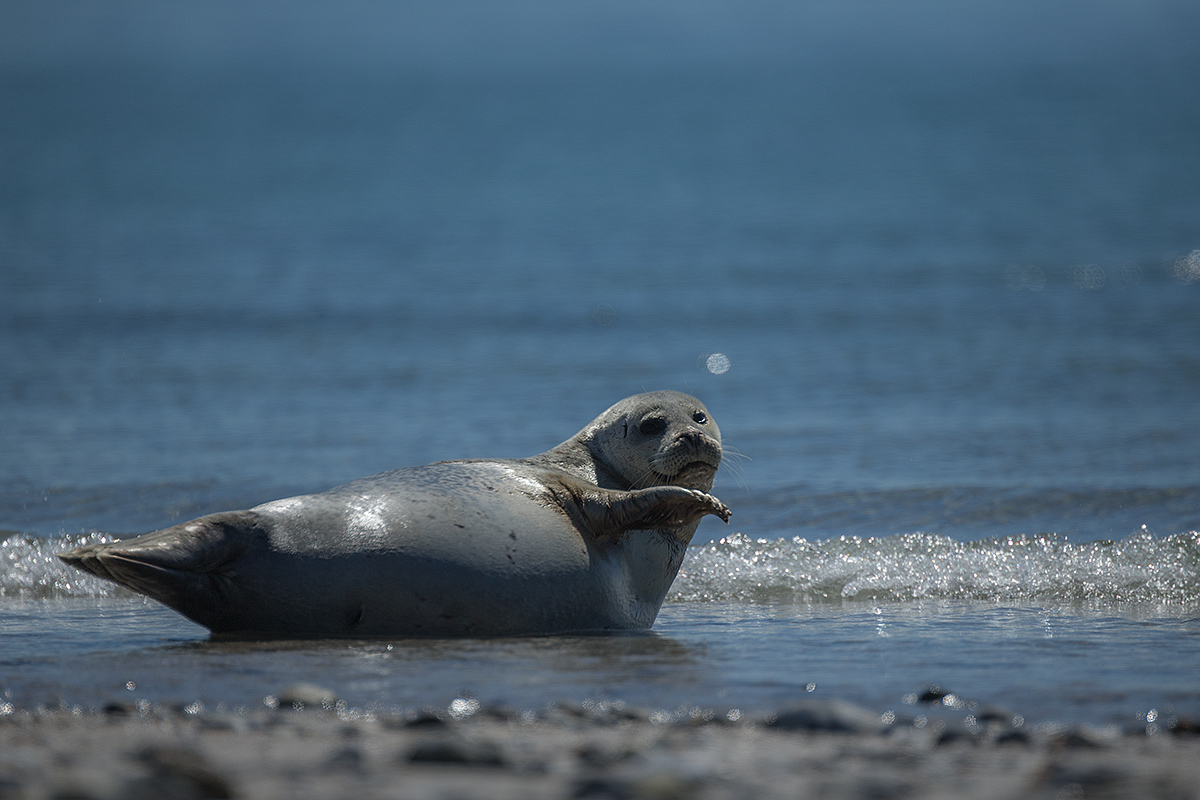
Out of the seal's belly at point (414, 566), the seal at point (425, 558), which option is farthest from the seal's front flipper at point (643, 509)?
the seal's belly at point (414, 566)

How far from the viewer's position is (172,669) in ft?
16.4

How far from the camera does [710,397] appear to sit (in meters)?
14.7

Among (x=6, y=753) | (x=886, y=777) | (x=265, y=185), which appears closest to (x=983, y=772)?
(x=886, y=777)

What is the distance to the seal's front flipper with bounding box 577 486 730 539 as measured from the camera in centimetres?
581

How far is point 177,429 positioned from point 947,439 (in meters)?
7.17

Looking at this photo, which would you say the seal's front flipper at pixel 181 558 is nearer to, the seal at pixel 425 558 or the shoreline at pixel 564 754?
the seal at pixel 425 558

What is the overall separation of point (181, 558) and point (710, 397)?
998 centimetres

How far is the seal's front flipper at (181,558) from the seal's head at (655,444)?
6.52 feet

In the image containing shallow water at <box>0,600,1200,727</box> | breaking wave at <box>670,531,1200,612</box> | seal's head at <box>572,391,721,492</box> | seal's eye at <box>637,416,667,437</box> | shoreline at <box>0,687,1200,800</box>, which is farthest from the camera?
breaking wave at <box>670,531,1200,612</box>

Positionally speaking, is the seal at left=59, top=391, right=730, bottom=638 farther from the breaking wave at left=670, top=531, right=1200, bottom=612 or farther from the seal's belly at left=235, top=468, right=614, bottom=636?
the breaking wave at left=670, top=531, right=1200, bottom=612

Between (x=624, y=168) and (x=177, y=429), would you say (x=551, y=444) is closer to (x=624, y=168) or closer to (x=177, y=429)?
(x=177, y=429)

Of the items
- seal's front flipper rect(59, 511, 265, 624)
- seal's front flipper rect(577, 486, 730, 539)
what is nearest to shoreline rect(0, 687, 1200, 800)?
seal's front flipper rect(59, 511, 265, 624)

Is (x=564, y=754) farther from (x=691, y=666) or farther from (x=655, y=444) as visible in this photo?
(x=655, y=444)

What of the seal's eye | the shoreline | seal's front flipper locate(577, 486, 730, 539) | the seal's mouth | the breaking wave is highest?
the seal's eye
